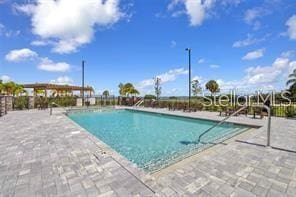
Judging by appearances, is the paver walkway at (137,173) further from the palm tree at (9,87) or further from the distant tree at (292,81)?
the palm tree at (9,87)

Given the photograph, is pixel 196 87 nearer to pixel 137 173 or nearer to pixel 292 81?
pixel 292 81

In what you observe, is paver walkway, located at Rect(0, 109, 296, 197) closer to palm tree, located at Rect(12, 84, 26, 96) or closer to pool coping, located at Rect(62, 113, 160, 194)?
pool coping, located at Rect(62, 113, 160, 194)

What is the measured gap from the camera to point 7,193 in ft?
9.16

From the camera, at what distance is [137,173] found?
3.43 metres

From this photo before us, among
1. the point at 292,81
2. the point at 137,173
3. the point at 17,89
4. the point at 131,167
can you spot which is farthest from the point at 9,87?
the point at 292,81

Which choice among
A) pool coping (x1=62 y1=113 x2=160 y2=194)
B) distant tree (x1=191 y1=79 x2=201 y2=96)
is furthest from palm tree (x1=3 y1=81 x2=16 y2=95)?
pool coping (x1=62 y1=113 x2=160 y2=194)

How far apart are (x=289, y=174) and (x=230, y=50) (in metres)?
15.2

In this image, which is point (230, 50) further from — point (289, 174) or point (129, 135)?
point (289, 174)

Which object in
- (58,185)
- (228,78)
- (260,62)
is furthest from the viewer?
(228,78)

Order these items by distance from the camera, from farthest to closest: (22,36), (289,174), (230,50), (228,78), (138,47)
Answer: (228,78)
(138,47)
(230,50)
(22,36)
(289,174)

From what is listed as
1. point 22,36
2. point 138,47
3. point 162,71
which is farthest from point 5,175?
point 162,71

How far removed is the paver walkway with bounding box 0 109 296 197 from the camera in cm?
283

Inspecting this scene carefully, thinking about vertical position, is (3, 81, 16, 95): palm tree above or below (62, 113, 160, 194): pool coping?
above

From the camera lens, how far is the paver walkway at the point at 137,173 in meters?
2.83
